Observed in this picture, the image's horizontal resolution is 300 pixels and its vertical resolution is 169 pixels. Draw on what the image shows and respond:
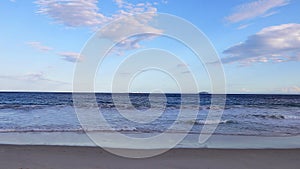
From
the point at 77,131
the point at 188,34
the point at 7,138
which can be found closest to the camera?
the point at 188,34

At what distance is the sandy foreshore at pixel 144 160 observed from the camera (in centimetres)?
825

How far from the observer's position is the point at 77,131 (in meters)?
14.9

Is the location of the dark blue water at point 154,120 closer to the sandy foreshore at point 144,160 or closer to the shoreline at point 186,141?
the shoreline at point 186,141

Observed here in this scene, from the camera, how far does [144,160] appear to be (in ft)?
29.2

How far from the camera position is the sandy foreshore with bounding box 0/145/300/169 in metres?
8.25

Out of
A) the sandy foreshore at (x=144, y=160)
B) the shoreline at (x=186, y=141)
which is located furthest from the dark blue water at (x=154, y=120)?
the sandy foreshore at (x=144, y=160)

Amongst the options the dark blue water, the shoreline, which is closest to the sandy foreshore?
the shoreline

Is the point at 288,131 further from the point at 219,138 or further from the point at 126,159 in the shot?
the point at 126,159

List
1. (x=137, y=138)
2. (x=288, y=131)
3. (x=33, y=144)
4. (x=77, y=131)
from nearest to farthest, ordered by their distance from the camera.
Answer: (x=33, y=144), (x=137, y=138), (x=77, y=131), (x=288, y=131)

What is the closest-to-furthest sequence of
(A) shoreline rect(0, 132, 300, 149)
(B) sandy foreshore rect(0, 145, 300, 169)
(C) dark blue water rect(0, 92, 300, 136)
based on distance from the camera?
(B) sandy foreshore rect(0, 145, 300, 169) → (A) shoreline rect(0, 132, 300, 149) → (C) dark blue water rect(0, 92, 300, 136)

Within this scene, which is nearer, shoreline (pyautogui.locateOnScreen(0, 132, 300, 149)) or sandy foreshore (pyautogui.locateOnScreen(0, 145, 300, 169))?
sandy foreshore (pyautogui.locateOnScreen(0, 145, 300, 169))

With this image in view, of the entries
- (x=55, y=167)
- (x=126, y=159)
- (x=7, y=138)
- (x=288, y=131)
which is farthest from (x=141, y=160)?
(x=288, y=131)

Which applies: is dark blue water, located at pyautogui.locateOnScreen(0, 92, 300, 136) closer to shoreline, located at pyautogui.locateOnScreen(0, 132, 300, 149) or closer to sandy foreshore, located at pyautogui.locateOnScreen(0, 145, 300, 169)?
shoreline, located at pyautogui.locateOnScreen(0, 132, 300, 149)

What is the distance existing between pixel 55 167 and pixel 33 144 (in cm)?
371
